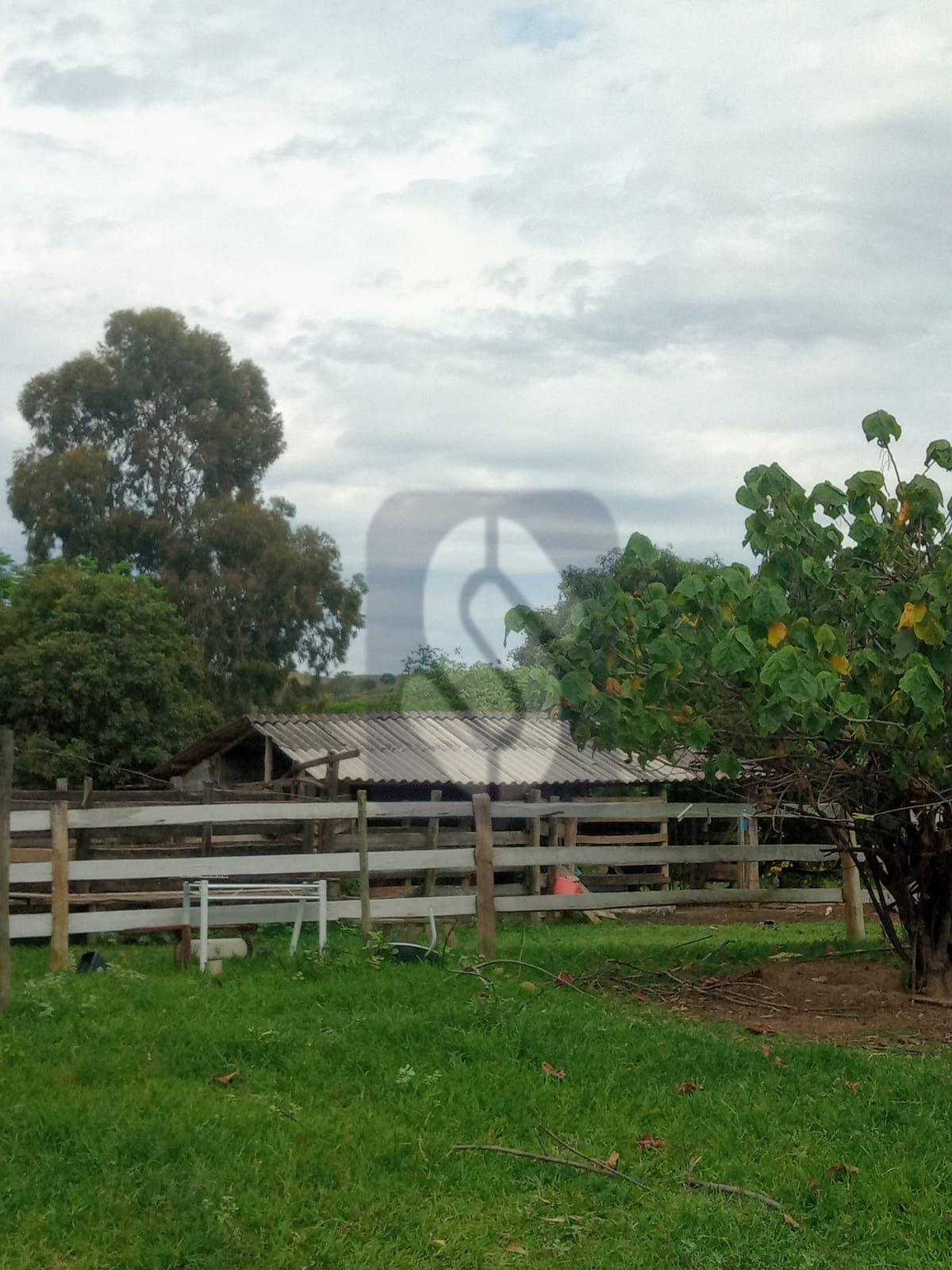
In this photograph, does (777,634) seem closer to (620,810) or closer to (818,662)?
(818,662)

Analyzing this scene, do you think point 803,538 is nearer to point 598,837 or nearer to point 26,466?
point 598,837

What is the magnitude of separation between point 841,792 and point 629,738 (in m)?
1.68

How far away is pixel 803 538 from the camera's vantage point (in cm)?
880

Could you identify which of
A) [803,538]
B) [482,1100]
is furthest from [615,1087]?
[803,538]

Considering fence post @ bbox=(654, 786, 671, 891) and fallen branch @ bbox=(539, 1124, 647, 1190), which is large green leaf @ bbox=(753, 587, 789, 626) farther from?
fence post @ bbox=(654, 786, 671, 891)

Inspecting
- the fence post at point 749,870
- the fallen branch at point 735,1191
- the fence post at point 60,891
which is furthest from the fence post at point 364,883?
the fence post at point 749,870

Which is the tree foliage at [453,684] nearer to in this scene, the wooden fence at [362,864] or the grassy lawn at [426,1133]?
the wooden fence at [362,864]

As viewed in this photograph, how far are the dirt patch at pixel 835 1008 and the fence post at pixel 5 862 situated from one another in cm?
454

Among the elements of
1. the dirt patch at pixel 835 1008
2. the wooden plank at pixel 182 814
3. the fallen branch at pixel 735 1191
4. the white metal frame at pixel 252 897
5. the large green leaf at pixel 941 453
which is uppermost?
the large green leaf at pixel 941 453

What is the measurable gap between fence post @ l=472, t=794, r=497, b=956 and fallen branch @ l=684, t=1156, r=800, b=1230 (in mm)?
5014

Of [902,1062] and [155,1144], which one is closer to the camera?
[155,1144]

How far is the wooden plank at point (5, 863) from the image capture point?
26.3 ft

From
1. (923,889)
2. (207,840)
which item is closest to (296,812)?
(207,840)

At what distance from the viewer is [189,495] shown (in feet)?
128
